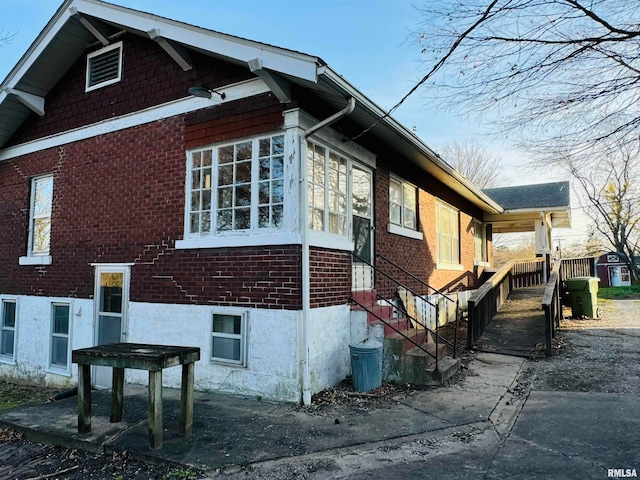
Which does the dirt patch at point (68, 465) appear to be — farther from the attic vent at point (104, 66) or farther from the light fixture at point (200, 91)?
the attic vent at point (104, 66)

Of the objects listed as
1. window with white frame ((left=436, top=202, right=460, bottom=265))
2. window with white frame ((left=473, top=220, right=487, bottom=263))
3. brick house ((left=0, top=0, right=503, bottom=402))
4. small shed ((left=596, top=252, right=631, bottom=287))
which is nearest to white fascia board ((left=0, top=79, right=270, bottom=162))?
brick house ((left=0, top=0, right=503, bottom=402))

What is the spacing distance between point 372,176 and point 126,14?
197 inches

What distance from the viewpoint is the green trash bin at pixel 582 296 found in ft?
39.5

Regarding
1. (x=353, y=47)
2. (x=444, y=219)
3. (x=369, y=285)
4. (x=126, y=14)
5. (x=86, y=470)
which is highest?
(x=126, y=14)

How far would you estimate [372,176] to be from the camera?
8.56 metres

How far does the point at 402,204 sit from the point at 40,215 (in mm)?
7830

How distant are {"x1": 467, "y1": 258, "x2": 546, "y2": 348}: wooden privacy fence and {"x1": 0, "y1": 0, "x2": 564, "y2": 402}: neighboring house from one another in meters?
1.70

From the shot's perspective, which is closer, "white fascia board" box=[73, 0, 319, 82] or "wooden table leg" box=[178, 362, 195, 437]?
"wooden table leg" box=[178, 362, 195, 437]

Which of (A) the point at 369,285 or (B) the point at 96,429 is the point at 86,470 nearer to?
(B) the point at 96,429

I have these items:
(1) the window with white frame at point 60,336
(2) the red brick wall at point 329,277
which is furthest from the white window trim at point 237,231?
(1) the window with white frame at point 60,336

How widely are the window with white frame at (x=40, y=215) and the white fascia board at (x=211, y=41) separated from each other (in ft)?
12.2

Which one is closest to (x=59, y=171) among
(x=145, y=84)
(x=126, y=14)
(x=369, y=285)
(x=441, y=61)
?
(x=145, y=84)

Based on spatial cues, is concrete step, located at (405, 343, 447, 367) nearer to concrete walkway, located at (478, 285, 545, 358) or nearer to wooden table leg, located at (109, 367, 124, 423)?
concrete walkway, located at (478, 285, 545, 358)

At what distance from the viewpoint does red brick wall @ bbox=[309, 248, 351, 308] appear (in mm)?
6366
